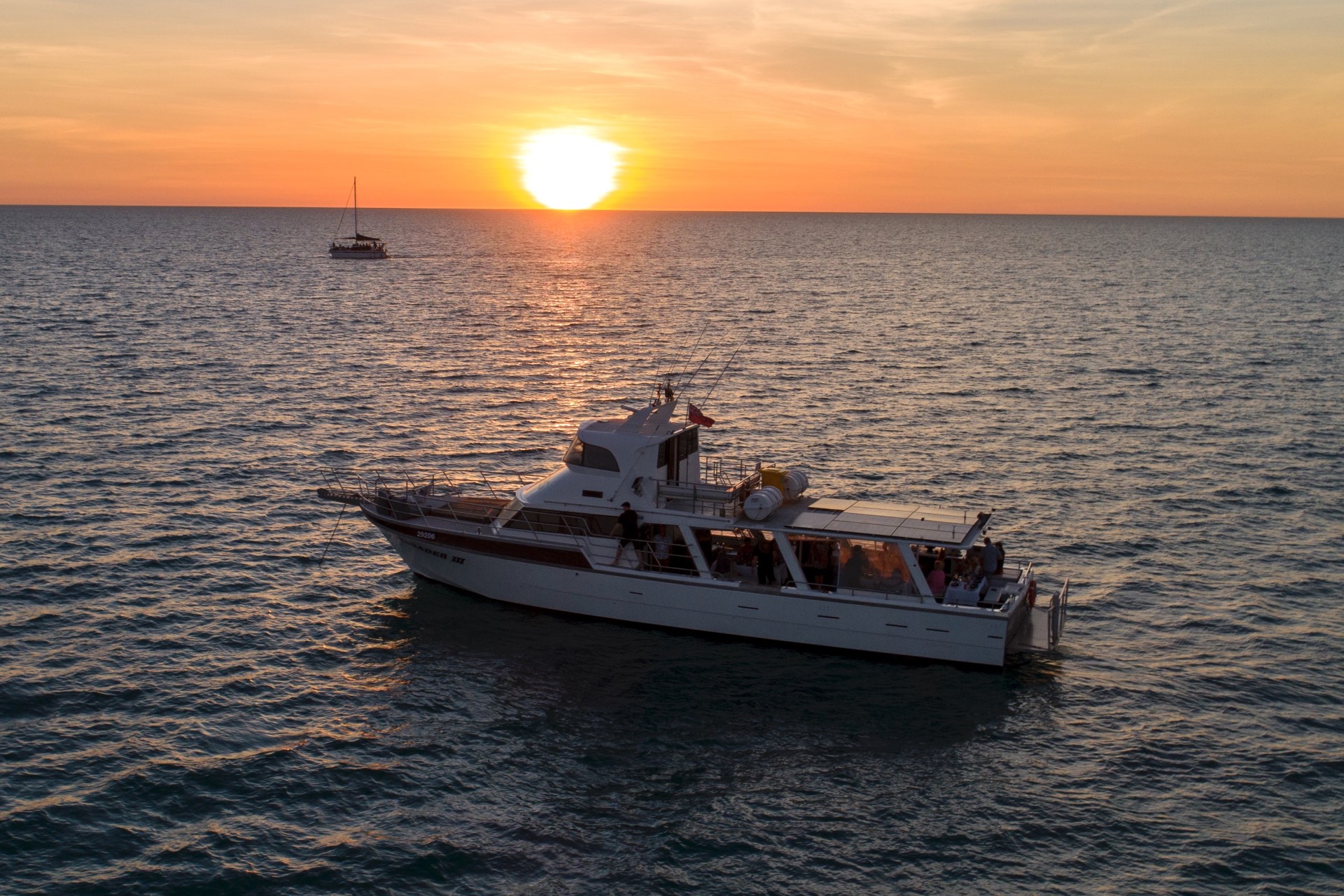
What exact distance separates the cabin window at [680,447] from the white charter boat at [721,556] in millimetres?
57

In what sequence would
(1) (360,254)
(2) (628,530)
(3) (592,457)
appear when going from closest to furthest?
(2) (628,530), (3) (592,457), (1) (360,254)

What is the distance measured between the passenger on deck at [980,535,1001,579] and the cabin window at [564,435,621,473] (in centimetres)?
932

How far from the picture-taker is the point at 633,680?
2484 cm

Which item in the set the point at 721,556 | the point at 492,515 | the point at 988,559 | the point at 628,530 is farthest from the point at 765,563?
the point at 492,515

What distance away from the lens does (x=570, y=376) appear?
6481cm

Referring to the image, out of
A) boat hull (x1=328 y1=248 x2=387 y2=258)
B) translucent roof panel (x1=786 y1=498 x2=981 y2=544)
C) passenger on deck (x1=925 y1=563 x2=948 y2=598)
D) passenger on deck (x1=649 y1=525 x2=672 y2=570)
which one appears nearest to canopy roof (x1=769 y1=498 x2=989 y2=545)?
translucent roof panel (x1=786 y1=498 x2=981 y2=544)

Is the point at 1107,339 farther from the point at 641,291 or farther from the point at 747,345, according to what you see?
the point at 641,291

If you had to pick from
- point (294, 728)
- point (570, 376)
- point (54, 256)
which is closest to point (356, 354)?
point (570, 376)

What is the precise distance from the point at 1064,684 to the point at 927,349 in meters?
52.5

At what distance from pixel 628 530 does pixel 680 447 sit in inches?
116

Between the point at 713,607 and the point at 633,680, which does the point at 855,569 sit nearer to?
the point at 713,607

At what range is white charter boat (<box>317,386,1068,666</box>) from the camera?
2556 centimetres

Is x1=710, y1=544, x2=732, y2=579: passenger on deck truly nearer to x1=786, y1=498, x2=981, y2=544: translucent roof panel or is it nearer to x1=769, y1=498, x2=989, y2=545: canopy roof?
x1=769, y1=498, x2=989, y2=545: canopy roof

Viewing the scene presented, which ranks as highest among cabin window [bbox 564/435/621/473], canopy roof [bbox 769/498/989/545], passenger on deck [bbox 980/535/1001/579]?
cabin window [bbox 564/435/621/473]
